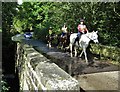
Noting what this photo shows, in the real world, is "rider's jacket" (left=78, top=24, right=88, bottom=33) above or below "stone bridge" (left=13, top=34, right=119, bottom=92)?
above

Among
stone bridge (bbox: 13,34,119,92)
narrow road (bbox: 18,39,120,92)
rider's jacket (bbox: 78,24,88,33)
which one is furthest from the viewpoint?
rider's jacket (bbox: 78,24,88,33)

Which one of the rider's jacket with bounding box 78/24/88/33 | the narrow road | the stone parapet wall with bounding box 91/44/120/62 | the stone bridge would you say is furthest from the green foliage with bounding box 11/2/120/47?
the narrow road

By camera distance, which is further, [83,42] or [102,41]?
[102,41]

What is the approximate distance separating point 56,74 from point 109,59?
10.3 metres

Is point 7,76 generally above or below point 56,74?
below

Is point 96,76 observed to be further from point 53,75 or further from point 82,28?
point 53,75

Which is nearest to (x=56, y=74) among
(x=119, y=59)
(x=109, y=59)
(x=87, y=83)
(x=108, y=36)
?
(x=87, y=83)

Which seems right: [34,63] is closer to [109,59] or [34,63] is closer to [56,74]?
[56,74]

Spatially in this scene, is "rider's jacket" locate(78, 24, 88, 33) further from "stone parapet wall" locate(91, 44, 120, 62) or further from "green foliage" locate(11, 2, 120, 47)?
"green foliage" locate(11, 2, 120, 47)

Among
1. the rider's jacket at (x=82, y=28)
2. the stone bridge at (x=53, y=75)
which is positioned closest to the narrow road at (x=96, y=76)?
the stone bridge at (x=53, y=75)

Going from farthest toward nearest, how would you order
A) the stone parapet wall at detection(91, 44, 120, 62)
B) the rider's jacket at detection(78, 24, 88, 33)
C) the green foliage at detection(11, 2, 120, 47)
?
the green foliage at detection(11, 2, 120, 47), the rider's jacket at detection(78, 24, 88, 33), the stone parapet wall at detection(91, 44, 120, 62)

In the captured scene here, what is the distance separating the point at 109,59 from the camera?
14.3 meters

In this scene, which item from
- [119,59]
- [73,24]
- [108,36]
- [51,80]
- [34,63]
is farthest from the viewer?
[73,24]

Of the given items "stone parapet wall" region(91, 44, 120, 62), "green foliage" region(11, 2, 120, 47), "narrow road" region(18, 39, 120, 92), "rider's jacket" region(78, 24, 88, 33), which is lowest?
"narrow road" region(18, 39, 120, 92)
